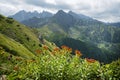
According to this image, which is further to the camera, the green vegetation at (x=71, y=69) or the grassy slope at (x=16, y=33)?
the grassy slope at (x=16, y=33)

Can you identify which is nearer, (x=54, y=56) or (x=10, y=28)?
(x=54, y=56)

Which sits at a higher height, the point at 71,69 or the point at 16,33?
the point at 71,69

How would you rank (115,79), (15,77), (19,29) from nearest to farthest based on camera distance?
A: (115,79)
(15,77)
(19,29)

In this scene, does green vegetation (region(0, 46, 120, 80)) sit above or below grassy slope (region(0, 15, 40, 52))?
above

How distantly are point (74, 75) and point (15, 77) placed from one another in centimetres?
440

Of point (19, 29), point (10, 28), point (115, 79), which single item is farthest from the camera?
point (19, 29)

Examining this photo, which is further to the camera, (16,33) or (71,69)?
(16,33)

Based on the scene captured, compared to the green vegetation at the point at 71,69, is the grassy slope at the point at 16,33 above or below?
below

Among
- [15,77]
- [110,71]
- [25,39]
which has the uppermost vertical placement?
[110,71]

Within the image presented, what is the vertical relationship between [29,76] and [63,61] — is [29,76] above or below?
below

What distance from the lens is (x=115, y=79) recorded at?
54.3ft

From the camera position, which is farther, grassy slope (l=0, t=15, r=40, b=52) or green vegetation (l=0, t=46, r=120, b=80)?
grassy slope (l=0, t=15, r=40, b=52)

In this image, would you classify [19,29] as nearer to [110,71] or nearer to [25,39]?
[25,39]

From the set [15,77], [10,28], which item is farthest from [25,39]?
[15,77]
